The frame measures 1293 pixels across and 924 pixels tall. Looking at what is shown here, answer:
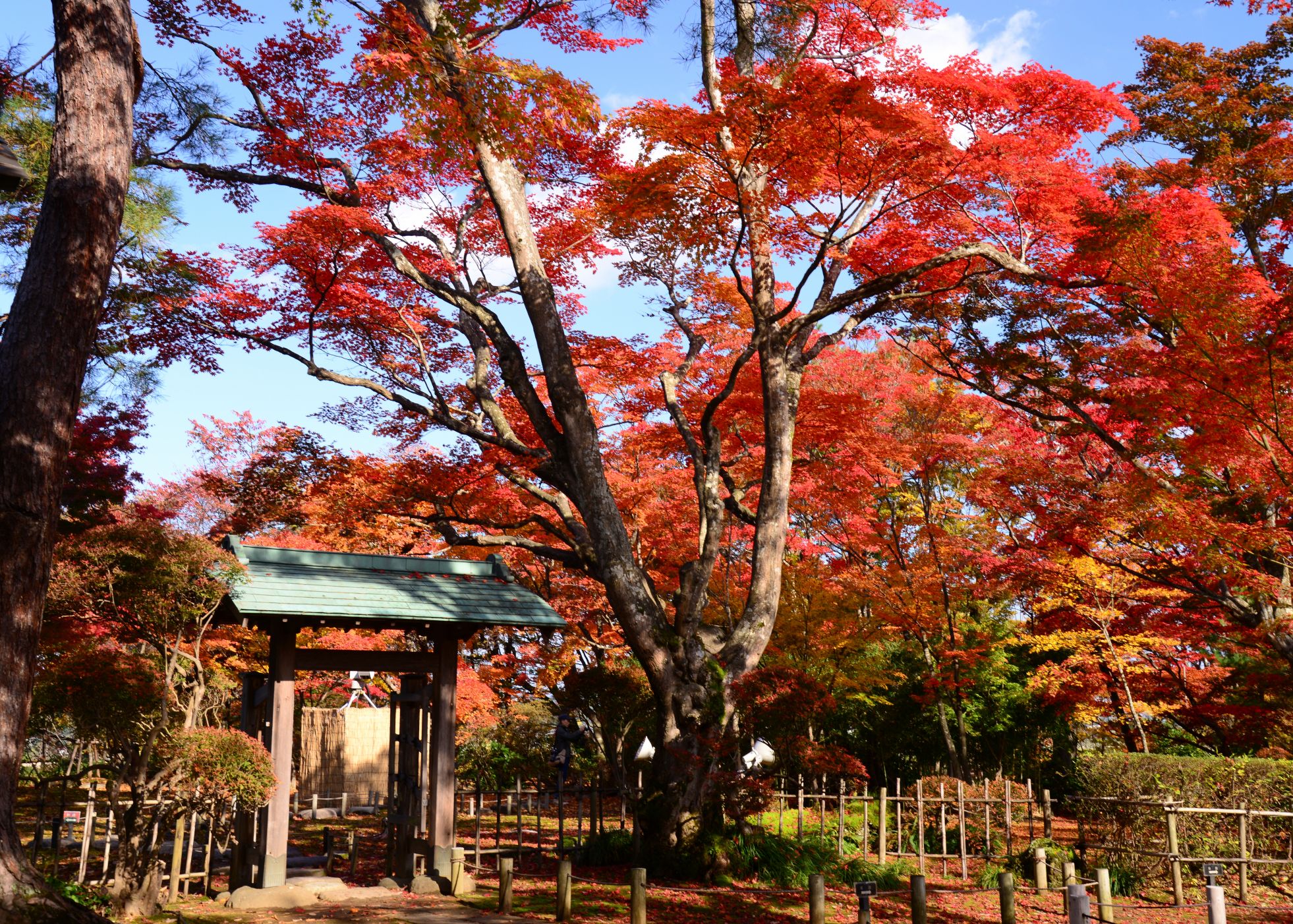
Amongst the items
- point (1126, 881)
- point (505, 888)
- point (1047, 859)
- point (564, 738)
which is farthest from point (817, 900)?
point (564, 738)

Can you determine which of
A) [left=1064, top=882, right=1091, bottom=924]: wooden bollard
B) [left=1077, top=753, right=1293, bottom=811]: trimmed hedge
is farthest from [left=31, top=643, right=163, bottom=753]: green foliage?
[left=1077, top=753, right=1293, bottom=811]: trimmed hedge

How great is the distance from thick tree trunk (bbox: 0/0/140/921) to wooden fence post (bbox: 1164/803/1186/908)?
37.3 feet

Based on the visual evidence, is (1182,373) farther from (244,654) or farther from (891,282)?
(244,654)

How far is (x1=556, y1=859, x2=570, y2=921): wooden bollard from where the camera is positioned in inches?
344

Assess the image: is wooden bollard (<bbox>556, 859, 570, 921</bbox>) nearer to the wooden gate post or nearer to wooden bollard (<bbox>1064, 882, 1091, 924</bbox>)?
the wooden gate post

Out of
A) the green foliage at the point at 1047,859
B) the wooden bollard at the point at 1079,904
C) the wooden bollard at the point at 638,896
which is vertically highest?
the wooden bollard at the point at 1079,904

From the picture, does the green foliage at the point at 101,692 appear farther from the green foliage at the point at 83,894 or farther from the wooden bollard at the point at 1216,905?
the wooden bollard at the point at 1216,905

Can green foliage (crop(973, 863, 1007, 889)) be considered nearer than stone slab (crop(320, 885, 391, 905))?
No

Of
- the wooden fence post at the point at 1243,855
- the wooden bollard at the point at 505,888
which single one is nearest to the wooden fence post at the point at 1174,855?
the wooden fence post at the point at 1243,855

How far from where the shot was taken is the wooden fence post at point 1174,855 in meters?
11.4

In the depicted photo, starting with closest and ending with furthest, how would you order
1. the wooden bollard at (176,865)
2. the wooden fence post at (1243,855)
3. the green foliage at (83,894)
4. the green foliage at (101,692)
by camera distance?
1. the green foliage at (83,894)
2. the green foliage at (101,692)
3. the wooden bollard at (176,865)
4. the wooden fence post at (1243,855)

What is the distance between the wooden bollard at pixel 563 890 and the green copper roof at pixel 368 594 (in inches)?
95.7

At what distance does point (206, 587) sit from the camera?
848 centimetres

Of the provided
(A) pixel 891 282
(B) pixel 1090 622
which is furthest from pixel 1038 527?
(A) pixel 891 282
